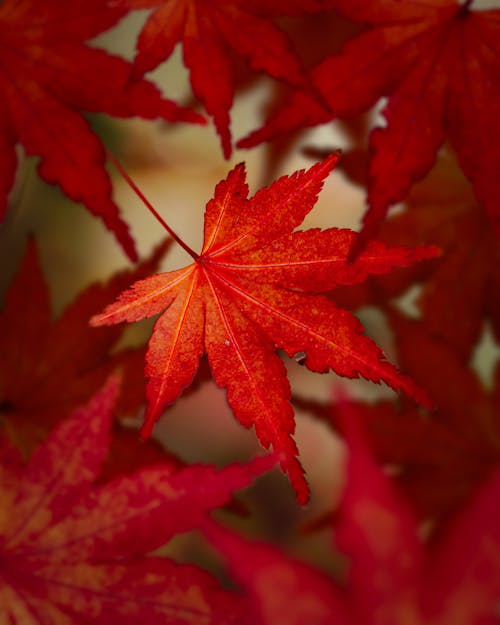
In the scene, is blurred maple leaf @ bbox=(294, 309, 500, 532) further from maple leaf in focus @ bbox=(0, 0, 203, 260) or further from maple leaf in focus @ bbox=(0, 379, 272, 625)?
maple leaf in focus @ bbox=(0, 0, 203, 260)

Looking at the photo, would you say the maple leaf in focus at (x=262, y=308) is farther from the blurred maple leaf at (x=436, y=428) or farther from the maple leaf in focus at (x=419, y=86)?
the blurred maple leaf at (x=436, y=428)

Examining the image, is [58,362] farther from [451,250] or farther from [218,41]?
[451,250]

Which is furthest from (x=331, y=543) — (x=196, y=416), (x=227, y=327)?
(x=227, y=327)

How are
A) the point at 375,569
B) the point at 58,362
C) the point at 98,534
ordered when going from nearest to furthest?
the point at 375,569, the point at 98,534, the point at 58,362

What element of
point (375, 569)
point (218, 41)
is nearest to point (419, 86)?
point (218, 41)

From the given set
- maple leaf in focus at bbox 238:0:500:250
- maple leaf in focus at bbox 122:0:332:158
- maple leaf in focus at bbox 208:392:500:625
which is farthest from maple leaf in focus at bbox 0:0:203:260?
maple leaf in focus at bbox 208:392:500:625

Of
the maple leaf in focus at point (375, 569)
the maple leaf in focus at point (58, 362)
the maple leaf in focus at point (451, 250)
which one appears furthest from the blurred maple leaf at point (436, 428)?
the maple leaf in focus at point (375, 569)
